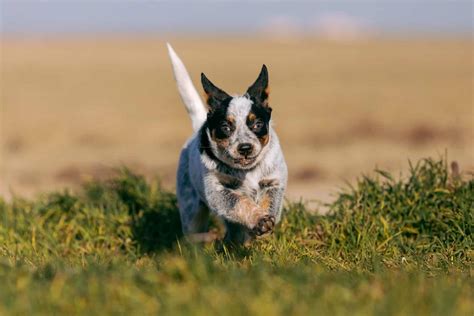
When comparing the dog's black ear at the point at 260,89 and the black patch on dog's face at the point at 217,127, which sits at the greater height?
the dog's black ear at the point at 260,89

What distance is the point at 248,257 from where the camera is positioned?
617 cm

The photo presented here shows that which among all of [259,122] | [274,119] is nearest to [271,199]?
[259,122]

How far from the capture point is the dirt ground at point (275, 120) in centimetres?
1334

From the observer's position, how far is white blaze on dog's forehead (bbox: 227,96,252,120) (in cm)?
615

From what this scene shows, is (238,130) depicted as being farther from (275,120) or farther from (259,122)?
(275,120)

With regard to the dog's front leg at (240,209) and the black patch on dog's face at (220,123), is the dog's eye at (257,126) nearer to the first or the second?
the black patch on dog's face at (220,123)

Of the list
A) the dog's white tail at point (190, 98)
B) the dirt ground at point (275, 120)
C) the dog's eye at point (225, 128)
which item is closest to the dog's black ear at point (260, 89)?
the dog's eye at point (225, 128)

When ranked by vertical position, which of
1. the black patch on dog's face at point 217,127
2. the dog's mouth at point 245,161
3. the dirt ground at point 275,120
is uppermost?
the black patch on dog's face at point 217,127

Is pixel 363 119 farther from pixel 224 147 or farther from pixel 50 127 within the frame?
pixel 224 147

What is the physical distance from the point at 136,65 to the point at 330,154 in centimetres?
2620

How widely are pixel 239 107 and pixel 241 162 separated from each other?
0.41 meters

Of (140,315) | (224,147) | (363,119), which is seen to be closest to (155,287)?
(140,315)

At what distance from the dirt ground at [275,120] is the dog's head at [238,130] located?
5.92 ft

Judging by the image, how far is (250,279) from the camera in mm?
4434
